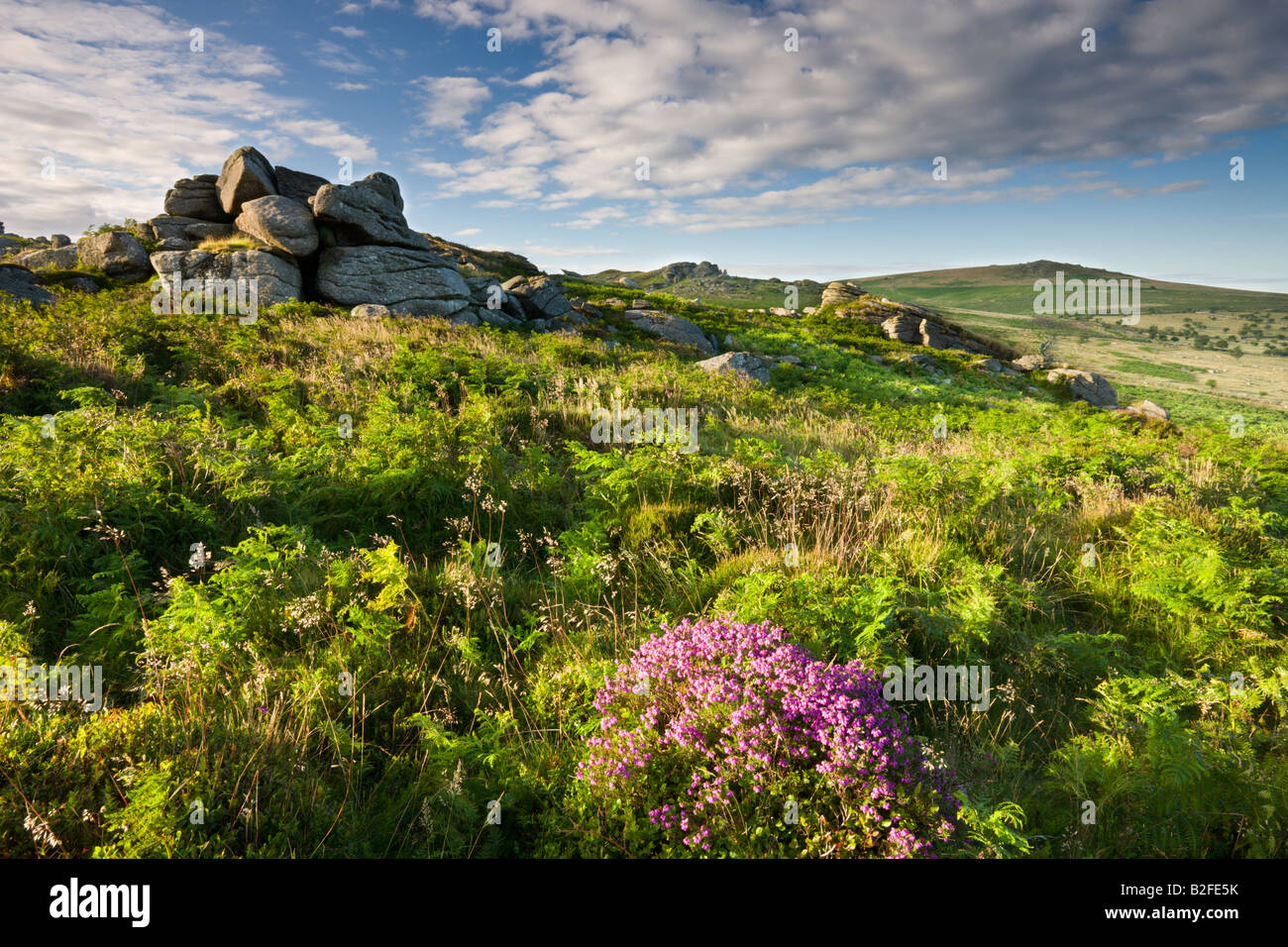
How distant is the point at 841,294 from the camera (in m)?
54.0

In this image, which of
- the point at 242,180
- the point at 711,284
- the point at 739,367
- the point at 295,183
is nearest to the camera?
the point at 739,367

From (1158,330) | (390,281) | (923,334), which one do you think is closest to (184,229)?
(390,281)

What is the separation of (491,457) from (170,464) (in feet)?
10.5

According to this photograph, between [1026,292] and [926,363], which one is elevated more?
[1026,292]

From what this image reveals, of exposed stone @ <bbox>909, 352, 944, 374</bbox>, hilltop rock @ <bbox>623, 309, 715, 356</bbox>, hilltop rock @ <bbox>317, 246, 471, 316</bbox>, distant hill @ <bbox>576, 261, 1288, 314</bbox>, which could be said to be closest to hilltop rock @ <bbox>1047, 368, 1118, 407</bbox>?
exposed stone @ <bbox>909, 352, 944, 374</bbox>

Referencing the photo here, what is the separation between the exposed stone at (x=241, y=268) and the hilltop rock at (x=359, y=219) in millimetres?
3383

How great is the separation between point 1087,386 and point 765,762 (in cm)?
3955

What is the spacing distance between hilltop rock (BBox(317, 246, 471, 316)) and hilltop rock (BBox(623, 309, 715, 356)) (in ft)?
27.5

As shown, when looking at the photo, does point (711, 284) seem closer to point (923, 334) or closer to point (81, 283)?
point (923, 334)

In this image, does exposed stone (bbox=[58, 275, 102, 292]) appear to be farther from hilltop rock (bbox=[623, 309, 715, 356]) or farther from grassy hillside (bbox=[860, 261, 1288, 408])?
grassy hillside (bbox=[860, 261, 1288, 408])

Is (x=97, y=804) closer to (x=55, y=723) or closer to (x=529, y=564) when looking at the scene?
(x=55, y=723)

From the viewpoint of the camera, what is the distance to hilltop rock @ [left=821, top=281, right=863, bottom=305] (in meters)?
51.4

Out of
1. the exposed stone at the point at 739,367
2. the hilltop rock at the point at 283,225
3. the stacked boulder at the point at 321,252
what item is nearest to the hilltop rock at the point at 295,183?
the stacked boulder at the point at 321,252
